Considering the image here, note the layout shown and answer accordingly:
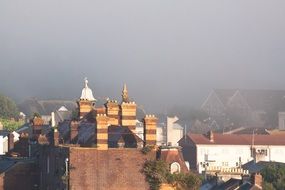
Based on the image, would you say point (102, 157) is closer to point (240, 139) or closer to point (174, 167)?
point (174, 167)

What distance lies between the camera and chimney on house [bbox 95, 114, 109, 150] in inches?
1917

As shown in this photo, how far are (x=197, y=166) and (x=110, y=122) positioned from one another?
64.2m

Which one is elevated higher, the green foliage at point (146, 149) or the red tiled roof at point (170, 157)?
the green foliage at point (146, 149)

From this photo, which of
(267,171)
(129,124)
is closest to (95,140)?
(129,124)

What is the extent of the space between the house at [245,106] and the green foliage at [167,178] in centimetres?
11315

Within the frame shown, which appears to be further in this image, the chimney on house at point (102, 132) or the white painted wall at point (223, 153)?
the white painted wall at point (223, 153)

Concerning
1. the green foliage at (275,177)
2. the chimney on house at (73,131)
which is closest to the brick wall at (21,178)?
the chimney on house at (73,131)

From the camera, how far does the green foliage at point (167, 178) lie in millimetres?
47625

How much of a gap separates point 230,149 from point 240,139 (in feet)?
10.6

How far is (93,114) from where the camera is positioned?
191 feet

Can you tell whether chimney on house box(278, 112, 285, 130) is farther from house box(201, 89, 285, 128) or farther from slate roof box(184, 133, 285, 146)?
slate roof box(184, 133, 285, 146)

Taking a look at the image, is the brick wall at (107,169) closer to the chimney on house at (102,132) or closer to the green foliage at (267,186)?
the chimney on house at (102,132)

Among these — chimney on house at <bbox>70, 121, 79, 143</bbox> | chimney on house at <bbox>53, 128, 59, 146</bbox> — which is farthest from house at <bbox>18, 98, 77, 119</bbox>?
chimney on house at <bbox>53, 128, 59, 146</bbox>

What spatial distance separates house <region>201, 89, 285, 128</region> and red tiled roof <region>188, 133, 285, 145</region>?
34.3m
